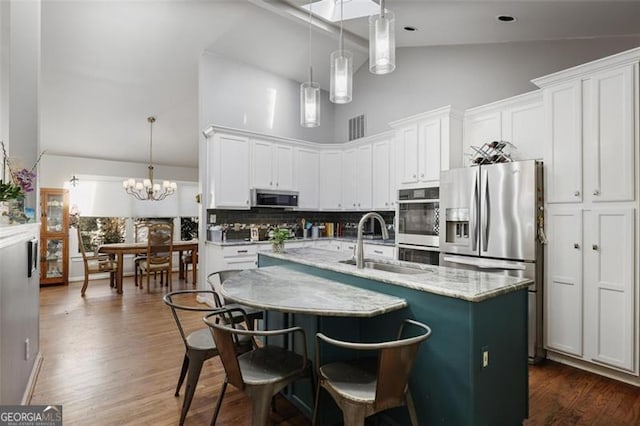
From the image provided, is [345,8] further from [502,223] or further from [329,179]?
[502,223]

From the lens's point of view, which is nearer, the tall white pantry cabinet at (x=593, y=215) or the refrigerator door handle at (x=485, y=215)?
the tall white pantry cabinet at (x=593, y=215)

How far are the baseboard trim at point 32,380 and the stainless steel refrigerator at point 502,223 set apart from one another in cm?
379

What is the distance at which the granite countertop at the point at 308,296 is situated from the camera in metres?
1.72

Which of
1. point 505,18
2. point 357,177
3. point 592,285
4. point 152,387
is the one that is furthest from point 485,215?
point 152,387

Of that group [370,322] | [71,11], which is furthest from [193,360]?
[71,11]

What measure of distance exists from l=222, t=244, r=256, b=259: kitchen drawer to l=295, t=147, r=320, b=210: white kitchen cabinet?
3.95 feet

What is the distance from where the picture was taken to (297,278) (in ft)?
8.19

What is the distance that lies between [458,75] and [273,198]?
3.23 metres

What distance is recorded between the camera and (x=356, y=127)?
6371mm

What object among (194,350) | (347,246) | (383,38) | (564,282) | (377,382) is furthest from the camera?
(347,246)

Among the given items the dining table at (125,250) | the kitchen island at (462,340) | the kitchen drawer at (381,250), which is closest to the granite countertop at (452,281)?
the kitchen island at (462,340)

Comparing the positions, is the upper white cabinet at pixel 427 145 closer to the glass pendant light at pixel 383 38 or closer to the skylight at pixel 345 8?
the skylight at pixel 345 8

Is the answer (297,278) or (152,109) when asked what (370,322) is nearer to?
(297,278)

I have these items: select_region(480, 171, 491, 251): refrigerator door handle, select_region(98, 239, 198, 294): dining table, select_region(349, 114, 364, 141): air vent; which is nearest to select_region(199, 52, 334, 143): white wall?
select_region(349, 114, 364, 141): air vent
